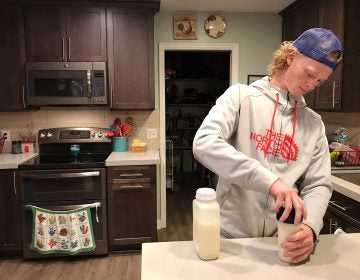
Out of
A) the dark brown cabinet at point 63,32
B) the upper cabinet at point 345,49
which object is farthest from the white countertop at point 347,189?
the dark brown cabinet at point 63,32

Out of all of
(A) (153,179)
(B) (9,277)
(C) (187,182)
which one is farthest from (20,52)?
(C) (187,182)

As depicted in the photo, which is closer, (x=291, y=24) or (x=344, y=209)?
(x=344, y=209)

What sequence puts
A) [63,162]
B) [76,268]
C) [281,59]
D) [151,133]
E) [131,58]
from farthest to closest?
1. [151,133]
2. [131,58]
3. [63,162]
4. [76,268]
5. [281,59]

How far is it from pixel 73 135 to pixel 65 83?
0.56 meters

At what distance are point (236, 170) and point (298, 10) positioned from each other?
8.87 ft

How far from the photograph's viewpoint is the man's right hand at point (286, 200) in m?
0.85

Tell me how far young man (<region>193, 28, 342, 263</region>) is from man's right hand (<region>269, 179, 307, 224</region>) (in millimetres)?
149

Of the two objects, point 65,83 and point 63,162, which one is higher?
point 65,83

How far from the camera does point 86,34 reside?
3.05 m

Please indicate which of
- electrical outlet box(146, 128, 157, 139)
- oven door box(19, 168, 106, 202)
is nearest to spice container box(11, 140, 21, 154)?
oven door box(19, 168, 106, 202)

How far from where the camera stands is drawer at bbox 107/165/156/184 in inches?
113

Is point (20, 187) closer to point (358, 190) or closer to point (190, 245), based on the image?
point (190, 245)

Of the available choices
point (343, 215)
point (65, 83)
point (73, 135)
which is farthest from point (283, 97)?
point (73, 135)

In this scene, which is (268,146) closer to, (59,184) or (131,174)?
(131,174)
